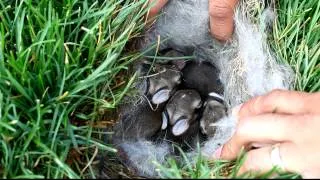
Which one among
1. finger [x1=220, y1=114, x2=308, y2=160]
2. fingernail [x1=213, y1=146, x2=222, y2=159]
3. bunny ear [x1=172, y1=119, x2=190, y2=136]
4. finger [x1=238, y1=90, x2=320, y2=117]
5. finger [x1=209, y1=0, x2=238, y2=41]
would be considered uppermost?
finger [x1=209, y1=0, x2=238, y2=41]

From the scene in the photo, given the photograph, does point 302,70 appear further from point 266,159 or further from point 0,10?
point 0,10

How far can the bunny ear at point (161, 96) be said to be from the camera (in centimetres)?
171

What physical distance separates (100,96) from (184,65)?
0.36 metres

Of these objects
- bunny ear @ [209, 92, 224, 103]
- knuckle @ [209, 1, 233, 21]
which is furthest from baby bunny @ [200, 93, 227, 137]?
knuckle @ [209, 1, 233, 21]

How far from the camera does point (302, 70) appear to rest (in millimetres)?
1704

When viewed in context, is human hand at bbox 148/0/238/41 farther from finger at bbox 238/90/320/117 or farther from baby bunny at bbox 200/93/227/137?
finger at bbox 238/90/320/117

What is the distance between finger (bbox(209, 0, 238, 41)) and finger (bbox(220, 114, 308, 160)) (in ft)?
1.28

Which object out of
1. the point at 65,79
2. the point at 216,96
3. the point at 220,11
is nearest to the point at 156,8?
the point at 220,11

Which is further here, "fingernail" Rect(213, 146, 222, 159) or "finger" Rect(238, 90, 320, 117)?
"fingernail" Rect(213, 146, 222, 159)

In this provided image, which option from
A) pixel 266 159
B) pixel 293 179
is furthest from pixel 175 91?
pixel 293 179

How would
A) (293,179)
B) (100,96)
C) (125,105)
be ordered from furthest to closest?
1. (125,105)
2. (100,96)
3. (293,179)

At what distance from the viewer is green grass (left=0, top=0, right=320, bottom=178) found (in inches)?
53.9

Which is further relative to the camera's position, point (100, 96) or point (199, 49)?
point (199, 49)

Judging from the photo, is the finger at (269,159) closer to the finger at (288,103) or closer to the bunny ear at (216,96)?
the finger at (288,103)
